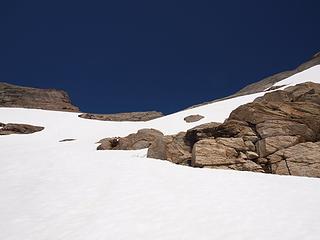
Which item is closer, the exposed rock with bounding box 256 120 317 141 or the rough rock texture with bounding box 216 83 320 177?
the rough rock texture with bounding box 216 83 320 177

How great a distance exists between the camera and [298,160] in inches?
687

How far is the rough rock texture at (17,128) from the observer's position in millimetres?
44000

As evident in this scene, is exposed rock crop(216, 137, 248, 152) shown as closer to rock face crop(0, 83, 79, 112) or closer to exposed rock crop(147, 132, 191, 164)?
exposed rock crop(147, 132, 191, 164)

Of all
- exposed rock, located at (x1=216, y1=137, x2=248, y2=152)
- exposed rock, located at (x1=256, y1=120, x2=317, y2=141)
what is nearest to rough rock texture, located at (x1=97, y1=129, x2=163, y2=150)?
exposed rock, located at (x1=216, y1=137, x2=248, y2=152)

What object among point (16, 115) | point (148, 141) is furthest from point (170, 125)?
point (16, 115)

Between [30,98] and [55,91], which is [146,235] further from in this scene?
[55,91]

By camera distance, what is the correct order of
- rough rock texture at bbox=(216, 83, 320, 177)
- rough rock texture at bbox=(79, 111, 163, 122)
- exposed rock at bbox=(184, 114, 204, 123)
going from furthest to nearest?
rough rock texture at bbox=(79, 111, 163, 122), exposed rock at bbox=(184, 114, 204, 123), rough rock texture at bbox=(216, 83, 320, 177)

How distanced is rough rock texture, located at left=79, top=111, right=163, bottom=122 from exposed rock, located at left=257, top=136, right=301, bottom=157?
39.0 m

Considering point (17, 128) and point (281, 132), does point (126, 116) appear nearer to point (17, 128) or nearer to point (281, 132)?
point (17, 128)

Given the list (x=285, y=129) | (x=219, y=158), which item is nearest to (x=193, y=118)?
(x=285, y=129)

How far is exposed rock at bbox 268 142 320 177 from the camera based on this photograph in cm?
1670

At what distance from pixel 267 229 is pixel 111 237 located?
4269mm

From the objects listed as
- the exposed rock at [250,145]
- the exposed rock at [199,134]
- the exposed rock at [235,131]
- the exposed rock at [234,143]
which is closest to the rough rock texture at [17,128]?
the exposed rock at [199,134]

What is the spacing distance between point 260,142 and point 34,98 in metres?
61.7
